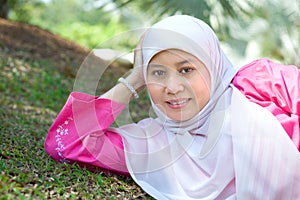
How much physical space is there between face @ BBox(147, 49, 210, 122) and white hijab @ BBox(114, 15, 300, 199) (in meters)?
0.03

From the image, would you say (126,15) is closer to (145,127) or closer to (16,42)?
(16,42)

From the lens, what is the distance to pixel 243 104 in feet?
7.14

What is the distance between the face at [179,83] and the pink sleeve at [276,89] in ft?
0.62

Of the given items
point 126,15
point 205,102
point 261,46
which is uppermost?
point 205,102

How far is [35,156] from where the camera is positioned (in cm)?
247

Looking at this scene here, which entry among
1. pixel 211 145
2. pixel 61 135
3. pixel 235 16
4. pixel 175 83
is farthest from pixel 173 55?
pixel 235 16

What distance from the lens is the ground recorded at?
2.06 metres

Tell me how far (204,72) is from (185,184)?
488 millimetres

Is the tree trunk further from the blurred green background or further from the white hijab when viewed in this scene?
the white hijab

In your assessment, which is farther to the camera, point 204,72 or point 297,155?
point 204,72

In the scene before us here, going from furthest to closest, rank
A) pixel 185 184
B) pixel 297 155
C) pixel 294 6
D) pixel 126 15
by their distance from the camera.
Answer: pixel 126 15 < pixel 294 6 < pixel 185 184 < pixel 297 155

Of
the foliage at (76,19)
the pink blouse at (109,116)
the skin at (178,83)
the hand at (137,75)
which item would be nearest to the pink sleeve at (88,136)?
the pink blouse at (109,116)

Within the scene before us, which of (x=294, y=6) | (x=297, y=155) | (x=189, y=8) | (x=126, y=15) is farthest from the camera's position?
(x=126, y=15)

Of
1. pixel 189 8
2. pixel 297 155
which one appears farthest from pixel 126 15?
pixel 297 155
